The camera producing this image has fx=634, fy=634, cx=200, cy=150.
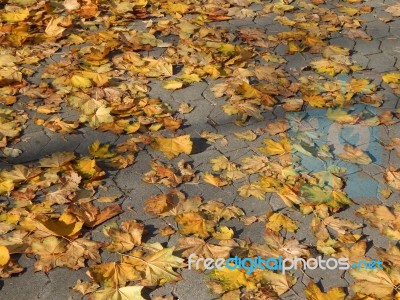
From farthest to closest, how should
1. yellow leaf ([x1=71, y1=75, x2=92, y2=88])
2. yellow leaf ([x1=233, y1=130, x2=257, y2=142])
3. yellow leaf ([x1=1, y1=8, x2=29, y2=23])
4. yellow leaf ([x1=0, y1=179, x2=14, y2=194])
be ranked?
1. yellow leaf ([x1=1, y1=8, x2=29, y2=23])
2. yellow leaf ([x1=71, y1=75, x2=92, y2=88])
3. yellow leaf ([x1=233, y1=130, x2=257, y2=142])
4. yellow leaf ([x1=0, y1=179, x2=14, y2=194])

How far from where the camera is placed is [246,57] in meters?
4.75

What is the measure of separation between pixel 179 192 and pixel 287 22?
246 centimetres

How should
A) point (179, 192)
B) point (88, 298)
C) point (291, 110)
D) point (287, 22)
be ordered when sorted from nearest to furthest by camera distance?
point (88, 298), point (179, 192), point (291, 110), point (287, 22)

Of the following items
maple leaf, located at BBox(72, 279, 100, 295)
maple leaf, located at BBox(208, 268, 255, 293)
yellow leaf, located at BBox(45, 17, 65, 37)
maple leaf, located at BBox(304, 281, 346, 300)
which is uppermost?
yellow leaf, located at BBox(45, 17, 65, 37)

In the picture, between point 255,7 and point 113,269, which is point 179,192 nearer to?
point 113,269

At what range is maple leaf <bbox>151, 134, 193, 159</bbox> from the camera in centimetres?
372

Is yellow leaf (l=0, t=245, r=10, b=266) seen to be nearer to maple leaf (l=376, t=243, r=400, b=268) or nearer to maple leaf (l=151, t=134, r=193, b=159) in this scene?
maple leaf (l=151, t=134, r=193, b=159)

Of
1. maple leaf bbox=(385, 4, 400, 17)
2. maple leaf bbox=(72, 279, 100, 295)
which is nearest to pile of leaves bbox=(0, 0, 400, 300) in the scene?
maple leaf bbox=(72, 279, 100, 295)

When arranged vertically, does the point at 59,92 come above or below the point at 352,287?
above

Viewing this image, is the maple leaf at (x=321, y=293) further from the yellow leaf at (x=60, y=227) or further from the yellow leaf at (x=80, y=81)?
the yellow leaf at (x=80, y=81)

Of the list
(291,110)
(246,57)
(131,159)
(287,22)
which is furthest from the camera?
(287,22)

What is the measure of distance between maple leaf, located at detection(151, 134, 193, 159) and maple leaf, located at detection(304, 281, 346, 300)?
1183mm

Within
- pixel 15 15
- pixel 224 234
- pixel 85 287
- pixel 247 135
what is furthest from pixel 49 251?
pixel 15 15

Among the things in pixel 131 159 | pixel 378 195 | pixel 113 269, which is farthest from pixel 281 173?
pixel 113 269
